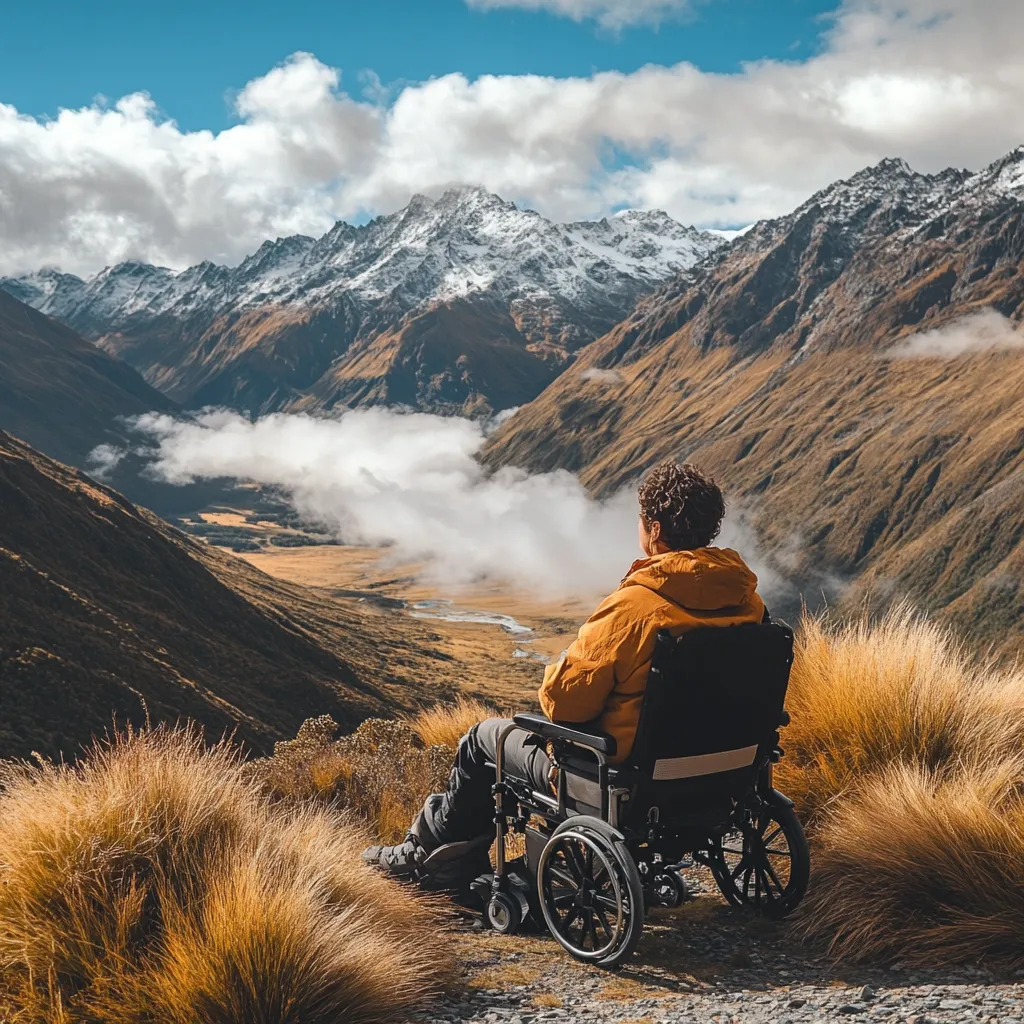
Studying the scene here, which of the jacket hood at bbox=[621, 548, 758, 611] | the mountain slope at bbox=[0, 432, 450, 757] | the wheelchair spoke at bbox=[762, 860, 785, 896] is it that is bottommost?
the wheelchair spoke at bbox=[762, 860, 785, 896]

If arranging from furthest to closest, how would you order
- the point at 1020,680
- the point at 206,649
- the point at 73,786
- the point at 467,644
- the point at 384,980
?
the point at 467,644 → the point at 206,649 → the point at 1020,680 → the point at 73,786 → the point at 384,980

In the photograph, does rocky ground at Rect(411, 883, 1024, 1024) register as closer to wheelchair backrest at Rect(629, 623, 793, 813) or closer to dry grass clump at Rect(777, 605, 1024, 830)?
wheelchair backrest at Rect(629, 623, 793, 813)

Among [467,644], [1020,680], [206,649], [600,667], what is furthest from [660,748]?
[467,644]

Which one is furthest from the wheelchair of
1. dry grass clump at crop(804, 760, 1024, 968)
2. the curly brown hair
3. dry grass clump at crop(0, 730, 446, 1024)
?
dry grass clump at crop(0, 730, 446, 1024)

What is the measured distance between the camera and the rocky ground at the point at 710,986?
14.9 feet

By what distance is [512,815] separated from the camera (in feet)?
20.8

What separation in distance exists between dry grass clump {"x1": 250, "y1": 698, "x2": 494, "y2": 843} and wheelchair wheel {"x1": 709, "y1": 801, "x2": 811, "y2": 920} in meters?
3.55

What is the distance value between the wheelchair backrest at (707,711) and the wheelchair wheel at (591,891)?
1.18ft

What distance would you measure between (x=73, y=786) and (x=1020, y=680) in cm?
772

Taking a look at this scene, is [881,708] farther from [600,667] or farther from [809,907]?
[600,667]

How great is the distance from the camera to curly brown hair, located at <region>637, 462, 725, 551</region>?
5562 mm

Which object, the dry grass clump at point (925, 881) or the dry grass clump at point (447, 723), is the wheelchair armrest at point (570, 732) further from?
the dry grass clump at point (447, 723)

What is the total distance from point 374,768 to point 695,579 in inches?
229

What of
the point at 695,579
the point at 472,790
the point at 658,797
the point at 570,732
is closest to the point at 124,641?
the point at 472,790
